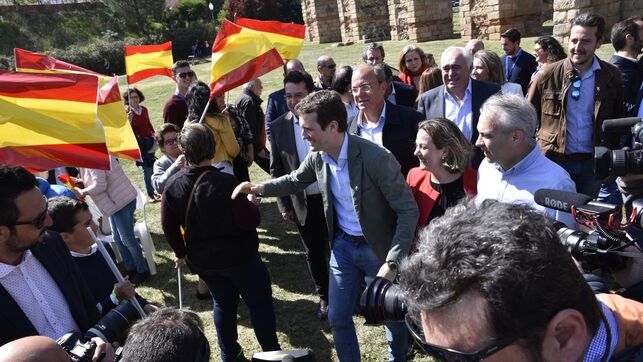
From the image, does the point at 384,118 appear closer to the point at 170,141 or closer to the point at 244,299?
the point at 244,299

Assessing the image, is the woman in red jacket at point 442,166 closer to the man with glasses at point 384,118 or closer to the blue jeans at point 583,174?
the man with glasses at point 384,118

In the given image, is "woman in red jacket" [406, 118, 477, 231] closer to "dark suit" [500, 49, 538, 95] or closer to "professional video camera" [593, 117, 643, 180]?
"professional video camera" [593, 117, 643, 180]

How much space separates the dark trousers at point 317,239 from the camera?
4391mm

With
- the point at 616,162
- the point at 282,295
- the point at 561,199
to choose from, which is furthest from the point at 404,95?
the point at 561,199

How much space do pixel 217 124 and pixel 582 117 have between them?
3359 millimetres

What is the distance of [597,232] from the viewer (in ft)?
5.55

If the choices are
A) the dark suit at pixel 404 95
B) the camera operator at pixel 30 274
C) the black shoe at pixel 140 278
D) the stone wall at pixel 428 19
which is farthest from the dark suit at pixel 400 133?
the stone wall at pixel 428 19

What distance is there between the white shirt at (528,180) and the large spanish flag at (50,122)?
2.41 metres

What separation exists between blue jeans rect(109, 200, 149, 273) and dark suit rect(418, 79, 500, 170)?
3.11 m

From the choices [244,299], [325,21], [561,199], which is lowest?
[244,299]

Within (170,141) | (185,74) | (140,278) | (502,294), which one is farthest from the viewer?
(185,74)

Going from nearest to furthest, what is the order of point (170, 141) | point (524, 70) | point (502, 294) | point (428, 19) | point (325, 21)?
point (502, 294) < point (170, 141) < point (524, 70) < point (428, 19) < point (325, 21)

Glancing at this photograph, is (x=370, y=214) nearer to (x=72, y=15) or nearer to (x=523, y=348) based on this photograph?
(x=523, y=348)

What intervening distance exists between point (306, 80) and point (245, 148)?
1415mm
